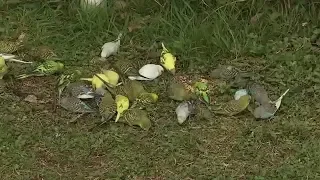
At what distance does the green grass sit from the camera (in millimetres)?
3520

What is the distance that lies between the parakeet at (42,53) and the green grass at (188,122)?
0.05m

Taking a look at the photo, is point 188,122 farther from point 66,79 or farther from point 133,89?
point 66,79

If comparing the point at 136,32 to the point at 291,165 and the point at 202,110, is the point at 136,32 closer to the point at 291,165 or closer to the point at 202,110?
the point at 202,110

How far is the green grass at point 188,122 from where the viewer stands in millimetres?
3520

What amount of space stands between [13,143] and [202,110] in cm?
101

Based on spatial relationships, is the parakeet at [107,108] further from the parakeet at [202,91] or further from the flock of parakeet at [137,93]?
the parakeet at [202,91]

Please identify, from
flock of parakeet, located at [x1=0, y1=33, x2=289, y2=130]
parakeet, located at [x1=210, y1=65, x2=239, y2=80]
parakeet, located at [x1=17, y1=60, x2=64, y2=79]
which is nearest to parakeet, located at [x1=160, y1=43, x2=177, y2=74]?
flock of parakeet, located at [x1=0, y1=33, x2=289, y2=130]

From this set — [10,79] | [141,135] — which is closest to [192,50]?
[141,135]

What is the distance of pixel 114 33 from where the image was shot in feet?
14.8

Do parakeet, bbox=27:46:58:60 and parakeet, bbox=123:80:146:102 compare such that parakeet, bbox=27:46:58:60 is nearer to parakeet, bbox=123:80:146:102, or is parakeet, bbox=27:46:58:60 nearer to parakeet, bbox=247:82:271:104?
parakeet, bbox=123:80:146:102

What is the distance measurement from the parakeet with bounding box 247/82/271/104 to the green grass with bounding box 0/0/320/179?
0.07 metres

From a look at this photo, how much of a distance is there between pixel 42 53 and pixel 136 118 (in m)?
0.91

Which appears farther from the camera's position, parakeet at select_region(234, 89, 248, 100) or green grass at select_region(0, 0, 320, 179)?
parakeet at select_region(234, 89, 248, 100)

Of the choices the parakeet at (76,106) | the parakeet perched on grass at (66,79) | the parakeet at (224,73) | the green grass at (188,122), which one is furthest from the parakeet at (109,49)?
the parakeet at (224,73)
